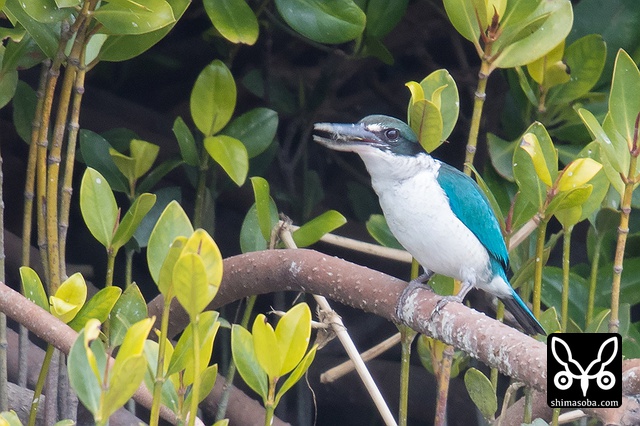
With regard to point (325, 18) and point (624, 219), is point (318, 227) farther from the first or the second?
point (624, 219)

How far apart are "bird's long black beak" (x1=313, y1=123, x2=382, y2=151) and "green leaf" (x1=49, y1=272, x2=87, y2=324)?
534 mm

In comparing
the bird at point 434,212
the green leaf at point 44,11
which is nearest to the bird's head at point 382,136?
the bird at point 434,212

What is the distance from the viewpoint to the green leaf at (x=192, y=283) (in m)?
0.82

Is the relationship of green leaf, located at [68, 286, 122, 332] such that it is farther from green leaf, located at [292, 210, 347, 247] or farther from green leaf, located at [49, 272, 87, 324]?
green leaf, located at [292, 210, 347, 247]

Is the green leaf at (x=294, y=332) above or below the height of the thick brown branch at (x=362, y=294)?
above

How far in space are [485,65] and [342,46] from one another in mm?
1246

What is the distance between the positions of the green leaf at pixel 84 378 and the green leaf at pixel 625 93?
0.91m

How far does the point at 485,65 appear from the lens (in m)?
1.45

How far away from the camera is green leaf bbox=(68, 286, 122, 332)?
1237 mm

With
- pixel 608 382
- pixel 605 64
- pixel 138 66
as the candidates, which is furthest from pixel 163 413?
pixel 138 66

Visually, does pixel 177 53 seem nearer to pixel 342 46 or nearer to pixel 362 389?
pixel 342 46

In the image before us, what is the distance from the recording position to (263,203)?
1.64m

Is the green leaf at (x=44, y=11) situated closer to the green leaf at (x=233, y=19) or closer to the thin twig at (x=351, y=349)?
the green leaf at (x=233, y=19)

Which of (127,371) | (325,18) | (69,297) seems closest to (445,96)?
(325,18)
